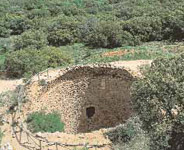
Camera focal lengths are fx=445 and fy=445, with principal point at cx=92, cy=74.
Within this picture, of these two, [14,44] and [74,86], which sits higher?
[74,86]

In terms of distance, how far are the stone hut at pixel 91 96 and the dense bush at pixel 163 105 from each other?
13.8ft

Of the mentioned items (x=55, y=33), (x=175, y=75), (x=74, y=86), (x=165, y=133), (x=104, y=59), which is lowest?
(x=55, y=33)

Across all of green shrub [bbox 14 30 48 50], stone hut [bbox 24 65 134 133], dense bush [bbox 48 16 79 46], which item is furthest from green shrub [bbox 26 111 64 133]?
dense bush [bbox 48 16 79 46]

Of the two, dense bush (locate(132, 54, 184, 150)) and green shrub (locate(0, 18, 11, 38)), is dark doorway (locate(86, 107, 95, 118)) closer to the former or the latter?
dense bush (locate(132, 54, 184, 150))

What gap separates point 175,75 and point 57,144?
4.58 meters

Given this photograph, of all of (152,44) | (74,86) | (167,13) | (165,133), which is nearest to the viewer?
(165,133)

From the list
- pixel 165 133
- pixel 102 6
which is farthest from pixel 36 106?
pixel 102 6

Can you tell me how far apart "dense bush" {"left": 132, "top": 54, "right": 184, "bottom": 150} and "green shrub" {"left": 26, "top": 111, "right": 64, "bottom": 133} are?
3593mm

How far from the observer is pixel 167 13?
36.6 metres

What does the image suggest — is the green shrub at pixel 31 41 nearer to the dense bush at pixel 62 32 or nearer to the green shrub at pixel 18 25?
the dense bush at pixel 62 32

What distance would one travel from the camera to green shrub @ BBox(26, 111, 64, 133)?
53.6 feet

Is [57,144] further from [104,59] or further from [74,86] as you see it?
[104,59]

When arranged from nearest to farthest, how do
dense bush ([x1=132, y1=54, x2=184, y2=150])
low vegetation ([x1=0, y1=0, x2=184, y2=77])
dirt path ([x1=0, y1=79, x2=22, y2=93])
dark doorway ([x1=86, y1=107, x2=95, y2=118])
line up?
dense bush ([x1=132, y1=54, x2=184, y2=150])
dark doorway ([x1=86, y1=107, x2=95, y2=118])
dirt path ([x1=0, y1=79, x2=22, y2=93])
low vegetation ([x1=0, y1=0, x2=184, y2=77])

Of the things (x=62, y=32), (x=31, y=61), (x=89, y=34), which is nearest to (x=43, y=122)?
(x=31, y=61)
